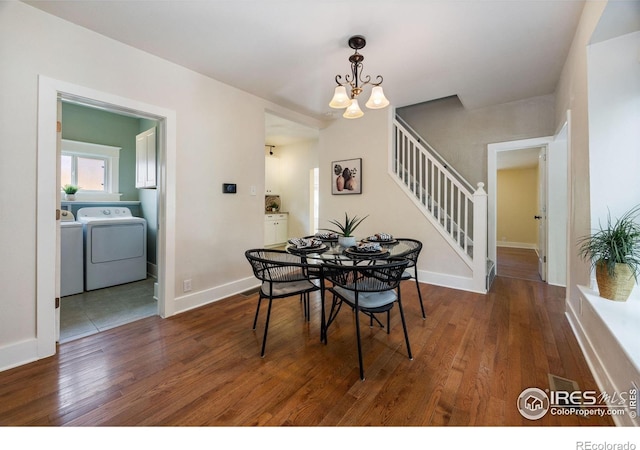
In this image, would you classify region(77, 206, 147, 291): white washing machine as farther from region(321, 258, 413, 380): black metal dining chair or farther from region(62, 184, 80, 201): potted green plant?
region(321, 258, 413, 380): black metal dining chair

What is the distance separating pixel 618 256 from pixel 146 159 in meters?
4.77

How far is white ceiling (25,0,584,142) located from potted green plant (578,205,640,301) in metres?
1.59

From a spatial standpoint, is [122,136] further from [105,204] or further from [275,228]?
[275,228]

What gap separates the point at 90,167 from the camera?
4180mm

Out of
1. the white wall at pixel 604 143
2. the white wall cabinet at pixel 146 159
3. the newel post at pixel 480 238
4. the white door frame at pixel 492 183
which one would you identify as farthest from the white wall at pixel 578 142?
the white wall cabinet at pixel 146 159

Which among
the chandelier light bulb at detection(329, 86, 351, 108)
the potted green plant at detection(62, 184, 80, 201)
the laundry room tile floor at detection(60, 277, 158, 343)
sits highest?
the chandelier light bulb at detection(329, 86, 351, 108)

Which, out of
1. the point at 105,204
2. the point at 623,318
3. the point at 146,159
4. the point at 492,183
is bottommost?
the point at 623,318

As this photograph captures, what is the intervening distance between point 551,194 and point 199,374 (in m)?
4.53

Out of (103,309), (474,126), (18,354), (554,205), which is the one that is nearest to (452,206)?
(554,205)

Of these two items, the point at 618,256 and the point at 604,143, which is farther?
the point at 604,143

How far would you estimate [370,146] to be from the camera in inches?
167

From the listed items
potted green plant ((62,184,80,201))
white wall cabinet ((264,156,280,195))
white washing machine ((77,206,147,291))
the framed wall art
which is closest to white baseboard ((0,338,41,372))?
white washing machine ((77,206,147,291))

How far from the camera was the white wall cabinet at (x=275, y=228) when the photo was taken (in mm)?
6594

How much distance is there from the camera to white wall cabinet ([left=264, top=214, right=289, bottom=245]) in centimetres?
659
